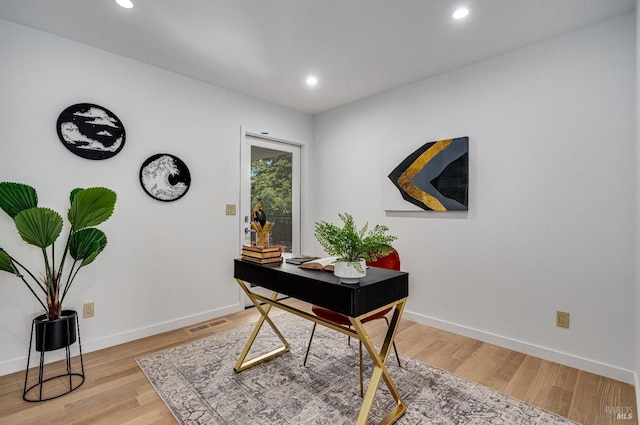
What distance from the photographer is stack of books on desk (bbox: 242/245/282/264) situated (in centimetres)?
210

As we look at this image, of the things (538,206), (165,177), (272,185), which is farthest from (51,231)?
(538,206)

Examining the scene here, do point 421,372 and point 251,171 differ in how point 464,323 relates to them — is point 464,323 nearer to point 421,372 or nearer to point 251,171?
point 421,372

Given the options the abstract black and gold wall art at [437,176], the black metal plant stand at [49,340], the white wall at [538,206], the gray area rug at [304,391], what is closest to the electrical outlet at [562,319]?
the white wall at [538,206]

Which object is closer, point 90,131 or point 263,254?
point 263,254

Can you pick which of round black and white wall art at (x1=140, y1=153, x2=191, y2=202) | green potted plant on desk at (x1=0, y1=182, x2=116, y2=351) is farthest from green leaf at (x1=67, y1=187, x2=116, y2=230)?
round black and white wall art at (x1=140, y1=153, x2=191, y2=202)

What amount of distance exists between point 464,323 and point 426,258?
691mm

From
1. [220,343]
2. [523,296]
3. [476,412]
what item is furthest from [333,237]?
[523,296]

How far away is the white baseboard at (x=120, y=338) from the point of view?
2.33m

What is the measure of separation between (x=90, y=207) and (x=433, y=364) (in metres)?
2.72

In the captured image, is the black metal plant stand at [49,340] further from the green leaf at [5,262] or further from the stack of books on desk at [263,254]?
the stack of books on desk at [263,254]

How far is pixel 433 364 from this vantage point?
2.44 metres

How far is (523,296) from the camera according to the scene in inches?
104

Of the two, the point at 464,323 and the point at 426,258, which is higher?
the point at 426,258

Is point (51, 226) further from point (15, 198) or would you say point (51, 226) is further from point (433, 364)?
point (433, 364)
